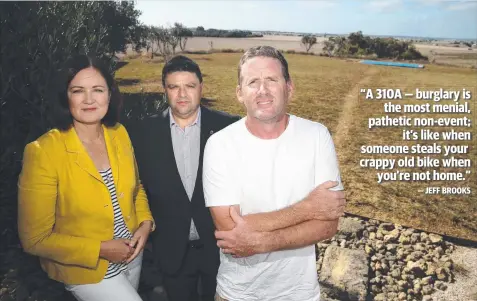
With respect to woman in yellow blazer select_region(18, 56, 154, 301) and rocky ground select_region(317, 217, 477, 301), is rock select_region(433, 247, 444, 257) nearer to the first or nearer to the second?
rocky ground select_region(317, 217, 477, 301)

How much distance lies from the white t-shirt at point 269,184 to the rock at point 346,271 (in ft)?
8.31

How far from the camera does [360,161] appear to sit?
993 cm

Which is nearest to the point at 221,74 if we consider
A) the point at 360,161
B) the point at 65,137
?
the point at 360,161

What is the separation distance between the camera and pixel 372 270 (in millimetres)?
5262

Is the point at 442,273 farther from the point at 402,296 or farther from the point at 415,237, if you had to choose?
the point at 415,237

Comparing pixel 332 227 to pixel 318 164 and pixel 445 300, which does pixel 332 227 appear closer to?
pixel 318 164

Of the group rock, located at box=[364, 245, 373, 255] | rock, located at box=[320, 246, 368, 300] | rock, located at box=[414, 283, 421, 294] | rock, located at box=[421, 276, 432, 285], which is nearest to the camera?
rock, located at box=[320, 246, 368, 300]

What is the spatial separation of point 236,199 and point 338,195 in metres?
0.64

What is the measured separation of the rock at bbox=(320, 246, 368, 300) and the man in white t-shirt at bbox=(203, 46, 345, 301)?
2557 mm

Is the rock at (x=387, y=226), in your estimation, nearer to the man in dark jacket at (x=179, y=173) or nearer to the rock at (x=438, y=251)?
the rock at (x=438, y=251)

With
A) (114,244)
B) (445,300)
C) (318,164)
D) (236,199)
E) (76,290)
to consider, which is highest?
(318,164)

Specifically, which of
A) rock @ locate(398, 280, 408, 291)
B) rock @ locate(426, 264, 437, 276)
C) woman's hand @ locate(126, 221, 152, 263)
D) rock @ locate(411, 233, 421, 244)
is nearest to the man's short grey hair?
woman's hand @ locate(126, 221, 152, 263)

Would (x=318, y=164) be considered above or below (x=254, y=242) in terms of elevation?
above

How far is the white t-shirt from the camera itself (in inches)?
84.1
